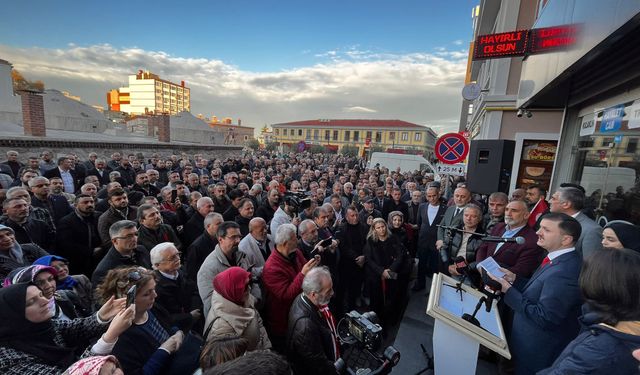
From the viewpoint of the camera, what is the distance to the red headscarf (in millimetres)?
2039

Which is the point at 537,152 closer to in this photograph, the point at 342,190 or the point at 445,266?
the point at 342,190

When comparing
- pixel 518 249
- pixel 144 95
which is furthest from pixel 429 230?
pixel 144 95

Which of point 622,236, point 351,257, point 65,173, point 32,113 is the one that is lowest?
point 351,257

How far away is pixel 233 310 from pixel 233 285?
0.18 metres

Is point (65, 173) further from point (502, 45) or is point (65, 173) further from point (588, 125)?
point (588, 125)

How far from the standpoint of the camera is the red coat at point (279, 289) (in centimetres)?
266

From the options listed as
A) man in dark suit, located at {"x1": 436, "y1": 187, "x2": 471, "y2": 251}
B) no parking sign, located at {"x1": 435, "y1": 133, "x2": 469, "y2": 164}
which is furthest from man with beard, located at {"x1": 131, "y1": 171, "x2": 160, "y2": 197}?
no parking sign, located at {"x1": 435, "y1": 133, "x2": 469, "y2": 164}

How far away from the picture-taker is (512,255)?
3.00 m

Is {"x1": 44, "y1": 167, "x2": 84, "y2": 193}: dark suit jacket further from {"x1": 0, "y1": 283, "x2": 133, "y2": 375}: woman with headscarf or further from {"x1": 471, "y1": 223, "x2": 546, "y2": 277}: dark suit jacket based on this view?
{"x1": 471, "y1": 223, "x2": 546, "y2": 277}: dark suit jacket

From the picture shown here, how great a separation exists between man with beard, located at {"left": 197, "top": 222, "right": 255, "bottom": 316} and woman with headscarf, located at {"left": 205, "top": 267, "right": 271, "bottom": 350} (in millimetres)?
673

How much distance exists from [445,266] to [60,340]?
427 cm

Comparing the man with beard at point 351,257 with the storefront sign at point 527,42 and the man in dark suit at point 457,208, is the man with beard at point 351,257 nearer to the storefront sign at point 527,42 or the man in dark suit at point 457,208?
the man in dark suit at point 457,208

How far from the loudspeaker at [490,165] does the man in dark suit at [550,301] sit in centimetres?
405

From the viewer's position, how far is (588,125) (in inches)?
207
